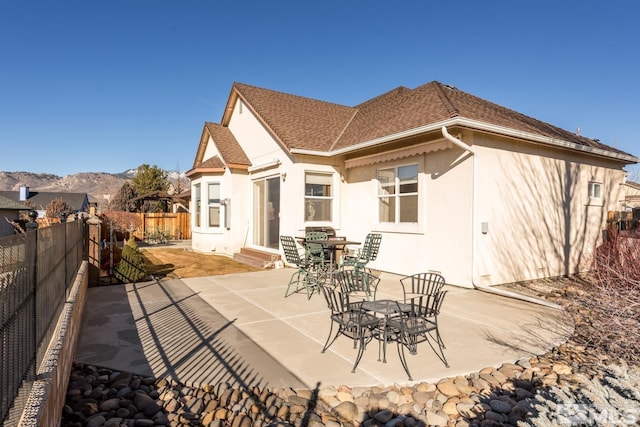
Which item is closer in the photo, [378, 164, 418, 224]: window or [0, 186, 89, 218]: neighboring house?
[378, 164, 418, 224]: window

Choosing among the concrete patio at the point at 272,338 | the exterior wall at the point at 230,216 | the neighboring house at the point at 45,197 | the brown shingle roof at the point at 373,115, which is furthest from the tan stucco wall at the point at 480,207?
the neighboring house at the point at 45,197

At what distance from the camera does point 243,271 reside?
1069cm

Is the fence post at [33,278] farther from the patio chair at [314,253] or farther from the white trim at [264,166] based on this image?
the white trim at [264,166]

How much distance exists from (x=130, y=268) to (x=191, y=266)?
2683 mm

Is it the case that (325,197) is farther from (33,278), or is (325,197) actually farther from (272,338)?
(33,278)

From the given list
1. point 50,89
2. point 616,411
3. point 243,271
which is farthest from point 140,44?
point 616,411

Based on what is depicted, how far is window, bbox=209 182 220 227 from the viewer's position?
1505 cm

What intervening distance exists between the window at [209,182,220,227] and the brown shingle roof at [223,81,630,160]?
4002 millimetres

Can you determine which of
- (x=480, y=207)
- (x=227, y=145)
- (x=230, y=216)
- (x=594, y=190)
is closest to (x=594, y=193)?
(x=594, y=190)

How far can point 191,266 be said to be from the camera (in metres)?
11.5

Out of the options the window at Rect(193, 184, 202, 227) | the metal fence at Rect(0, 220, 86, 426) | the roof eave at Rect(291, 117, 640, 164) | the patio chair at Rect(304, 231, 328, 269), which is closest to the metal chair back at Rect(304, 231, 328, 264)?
the patio chair at Rect(304, 231, 328, 269)

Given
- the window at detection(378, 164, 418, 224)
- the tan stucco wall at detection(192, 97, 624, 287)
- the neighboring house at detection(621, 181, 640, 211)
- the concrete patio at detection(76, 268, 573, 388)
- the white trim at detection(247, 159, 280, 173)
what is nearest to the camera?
the concrete patio at detection(76, 268, 573, 388)

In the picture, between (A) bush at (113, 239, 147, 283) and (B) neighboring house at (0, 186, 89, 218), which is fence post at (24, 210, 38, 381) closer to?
(A) bush at (113, 239, 147, 283)

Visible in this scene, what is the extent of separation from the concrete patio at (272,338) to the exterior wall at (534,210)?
166 centimetres
